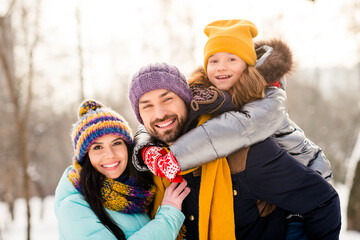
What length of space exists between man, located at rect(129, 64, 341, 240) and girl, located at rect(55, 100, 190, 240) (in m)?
0.24

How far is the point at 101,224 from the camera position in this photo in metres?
2.10

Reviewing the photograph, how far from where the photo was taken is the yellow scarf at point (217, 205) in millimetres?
1943

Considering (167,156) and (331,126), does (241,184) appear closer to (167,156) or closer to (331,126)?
(167,156)

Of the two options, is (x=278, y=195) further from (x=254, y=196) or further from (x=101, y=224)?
(x=101, y=224)

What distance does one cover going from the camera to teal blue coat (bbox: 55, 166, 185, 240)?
202cm

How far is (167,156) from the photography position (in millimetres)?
1935

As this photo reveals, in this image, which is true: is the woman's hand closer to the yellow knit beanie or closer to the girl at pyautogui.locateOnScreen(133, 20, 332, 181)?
the girl at pyautogui.locateOnScreen(133, 20, 332, 181)

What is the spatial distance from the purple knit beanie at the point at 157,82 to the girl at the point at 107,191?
0.97 feet

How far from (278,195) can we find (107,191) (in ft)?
4.14

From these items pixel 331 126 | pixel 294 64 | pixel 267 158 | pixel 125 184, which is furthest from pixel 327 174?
pixel 331 126

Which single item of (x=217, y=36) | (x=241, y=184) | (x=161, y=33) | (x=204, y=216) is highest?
(x=161, y=33)

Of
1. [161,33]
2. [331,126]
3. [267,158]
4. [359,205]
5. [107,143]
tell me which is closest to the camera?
[267,158]

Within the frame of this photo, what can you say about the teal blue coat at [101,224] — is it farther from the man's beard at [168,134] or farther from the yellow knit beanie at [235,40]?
the yellow knit beanie at [235,40]

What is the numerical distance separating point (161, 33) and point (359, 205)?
1106cm
